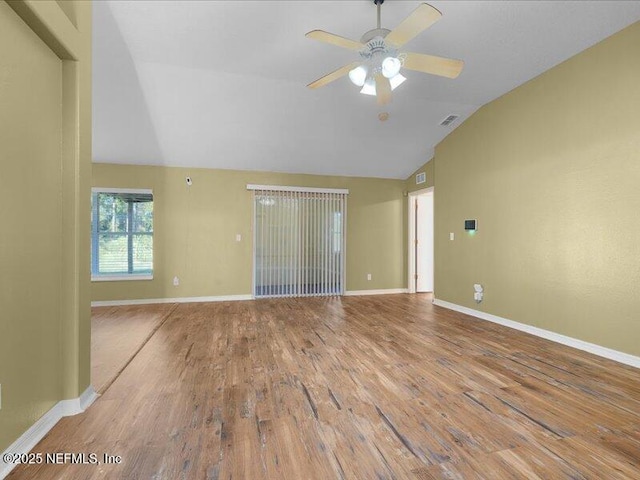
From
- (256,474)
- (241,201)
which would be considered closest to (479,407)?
(256,474)

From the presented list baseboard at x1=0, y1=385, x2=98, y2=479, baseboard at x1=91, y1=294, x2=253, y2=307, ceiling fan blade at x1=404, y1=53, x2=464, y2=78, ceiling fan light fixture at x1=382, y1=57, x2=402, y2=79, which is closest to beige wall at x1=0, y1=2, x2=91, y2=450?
baseboard at x1=0, y1=385, x2=98, y2=479

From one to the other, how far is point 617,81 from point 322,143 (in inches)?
147

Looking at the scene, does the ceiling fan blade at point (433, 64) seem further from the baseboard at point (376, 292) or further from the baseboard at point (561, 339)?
the baseboard at point (376, 292)

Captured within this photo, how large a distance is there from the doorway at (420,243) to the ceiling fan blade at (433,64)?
4.21 m

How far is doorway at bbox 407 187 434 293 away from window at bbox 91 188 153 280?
5.26 meters

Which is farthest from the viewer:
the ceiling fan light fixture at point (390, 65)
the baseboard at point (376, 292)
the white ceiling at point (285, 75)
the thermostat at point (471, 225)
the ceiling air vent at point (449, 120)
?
the baseboard at point (376, 292)

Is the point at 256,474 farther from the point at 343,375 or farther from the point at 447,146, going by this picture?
the point at 447,146

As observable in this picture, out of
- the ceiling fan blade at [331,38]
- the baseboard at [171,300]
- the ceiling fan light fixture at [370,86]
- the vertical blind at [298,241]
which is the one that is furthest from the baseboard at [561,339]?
the baseboard at [171,300]

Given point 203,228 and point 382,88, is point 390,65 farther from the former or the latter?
point 203,228

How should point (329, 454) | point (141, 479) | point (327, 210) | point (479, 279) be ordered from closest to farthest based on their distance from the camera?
point (141, 479)
point (329, 454)
point (479, 279)
point (327, 210)

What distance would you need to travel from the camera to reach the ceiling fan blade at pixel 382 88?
8.38 feet

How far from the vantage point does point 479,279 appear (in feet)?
14.8

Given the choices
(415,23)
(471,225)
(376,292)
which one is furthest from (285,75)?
(376,292)

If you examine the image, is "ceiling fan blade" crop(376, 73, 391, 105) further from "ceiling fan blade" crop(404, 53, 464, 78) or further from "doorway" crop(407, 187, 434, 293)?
"doorway" crop(407, 187, 434, 293)
